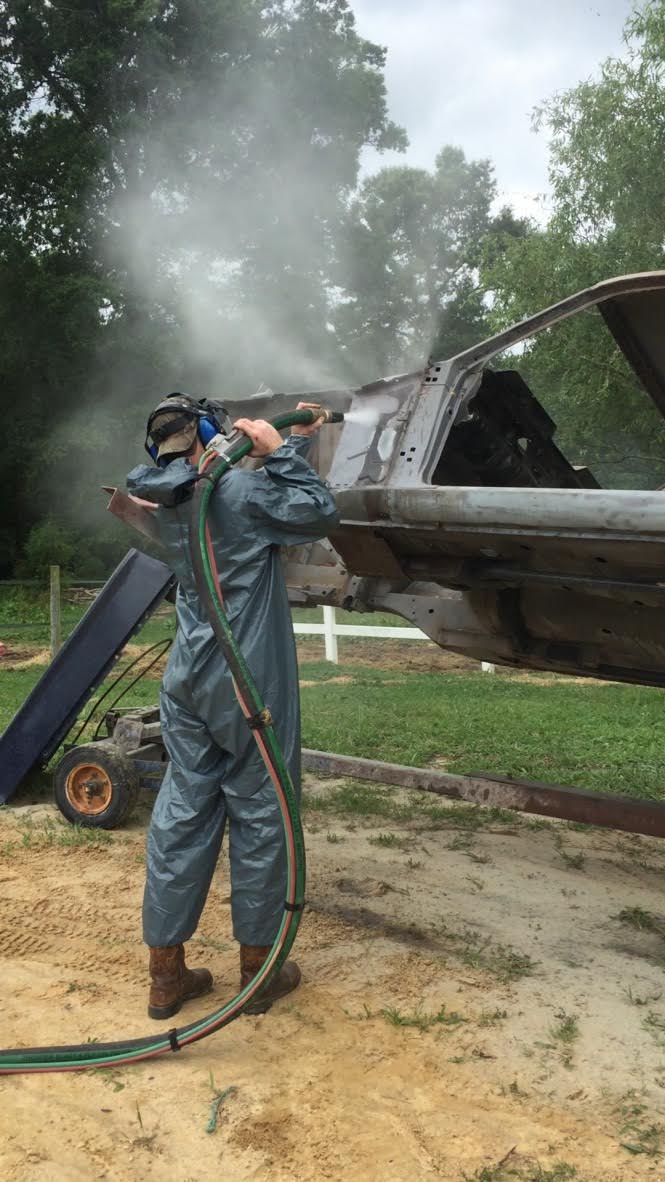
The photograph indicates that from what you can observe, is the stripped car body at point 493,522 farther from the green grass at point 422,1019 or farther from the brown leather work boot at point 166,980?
the green grass at point 422,1019

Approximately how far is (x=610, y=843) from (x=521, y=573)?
1840 millimetres

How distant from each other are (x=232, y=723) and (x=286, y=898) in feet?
1.67

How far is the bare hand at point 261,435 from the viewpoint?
2938 mm

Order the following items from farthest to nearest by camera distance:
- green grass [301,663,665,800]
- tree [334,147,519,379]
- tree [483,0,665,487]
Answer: tree [334,147,519,379], tree [483,0,665,487], green grass [301,663,665,800]

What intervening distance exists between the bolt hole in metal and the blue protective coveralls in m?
1.87

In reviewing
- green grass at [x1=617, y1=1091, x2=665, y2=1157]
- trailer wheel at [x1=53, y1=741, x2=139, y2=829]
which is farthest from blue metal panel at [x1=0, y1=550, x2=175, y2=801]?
green grass at [x1=617, y1=1091, x2=665, y2=1157]

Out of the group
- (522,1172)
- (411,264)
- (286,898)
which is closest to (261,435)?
(286,898)

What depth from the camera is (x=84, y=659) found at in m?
4.92

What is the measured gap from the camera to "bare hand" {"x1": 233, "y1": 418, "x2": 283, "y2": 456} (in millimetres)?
2938

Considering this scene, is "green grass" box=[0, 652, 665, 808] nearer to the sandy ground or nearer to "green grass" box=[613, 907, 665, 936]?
"green grass" box=[613, 907, 665, 936]

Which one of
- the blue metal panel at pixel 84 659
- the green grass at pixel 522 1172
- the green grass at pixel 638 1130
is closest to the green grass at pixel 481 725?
the blue metal panel at pixel 84 659

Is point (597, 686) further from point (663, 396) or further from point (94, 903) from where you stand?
point (94, 903)

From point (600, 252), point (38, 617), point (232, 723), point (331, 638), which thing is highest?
point (600, 252)

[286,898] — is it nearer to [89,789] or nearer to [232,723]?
[232,723]
